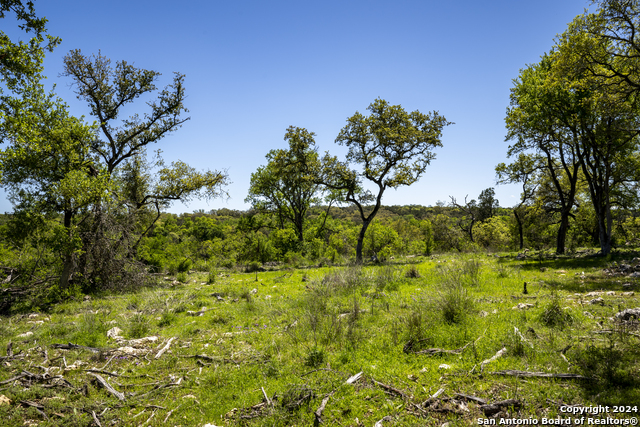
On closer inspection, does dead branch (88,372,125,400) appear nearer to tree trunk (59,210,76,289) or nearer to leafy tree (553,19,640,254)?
tree trunk (59,210,76,289)

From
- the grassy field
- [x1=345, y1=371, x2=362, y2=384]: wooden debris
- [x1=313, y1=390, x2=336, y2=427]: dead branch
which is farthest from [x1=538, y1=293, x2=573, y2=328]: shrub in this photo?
[x1=313, y1=390, x2=336, y2=427]: dead branch

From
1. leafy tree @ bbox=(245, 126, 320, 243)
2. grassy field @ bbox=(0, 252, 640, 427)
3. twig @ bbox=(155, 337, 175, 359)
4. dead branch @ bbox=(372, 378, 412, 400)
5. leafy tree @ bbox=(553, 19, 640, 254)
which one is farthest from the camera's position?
leafy tree @ bbox=(245, 126, 320, 243)

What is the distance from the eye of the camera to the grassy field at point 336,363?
339 centimetres

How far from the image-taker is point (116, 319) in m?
7.30

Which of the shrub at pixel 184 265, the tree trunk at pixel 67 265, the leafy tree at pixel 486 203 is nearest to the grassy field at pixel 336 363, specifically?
the tree trunk at pixel 67 265

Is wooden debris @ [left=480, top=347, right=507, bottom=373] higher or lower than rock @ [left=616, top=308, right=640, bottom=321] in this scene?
lower

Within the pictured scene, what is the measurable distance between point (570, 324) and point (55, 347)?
9057 millimetres

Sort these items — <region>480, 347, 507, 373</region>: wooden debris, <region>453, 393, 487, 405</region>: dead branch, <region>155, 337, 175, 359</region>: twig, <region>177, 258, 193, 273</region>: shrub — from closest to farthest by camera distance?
1. <region>453, 393, 487, 405</region>: dead branch
2. <region>480, 347, 507, 373</region>: wooden debris
3. <region>155, 337, 175, 359</region>: twig
4. <region>177, 258, 193, 273</region>: shrub

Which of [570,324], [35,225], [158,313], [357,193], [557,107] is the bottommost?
[158,313]

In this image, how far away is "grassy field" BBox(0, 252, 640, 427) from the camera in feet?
11.1

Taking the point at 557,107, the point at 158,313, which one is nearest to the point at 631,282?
the point at 557,107

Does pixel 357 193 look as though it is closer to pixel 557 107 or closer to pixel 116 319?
pixel 557 107

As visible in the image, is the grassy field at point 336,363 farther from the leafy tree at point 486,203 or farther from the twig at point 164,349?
the leafy tree at point 486,203

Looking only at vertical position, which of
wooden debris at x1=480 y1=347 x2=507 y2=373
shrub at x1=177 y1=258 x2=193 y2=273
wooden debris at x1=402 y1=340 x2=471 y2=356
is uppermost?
wooden debris at x1=480 y1=347 x2=507 y2=373
